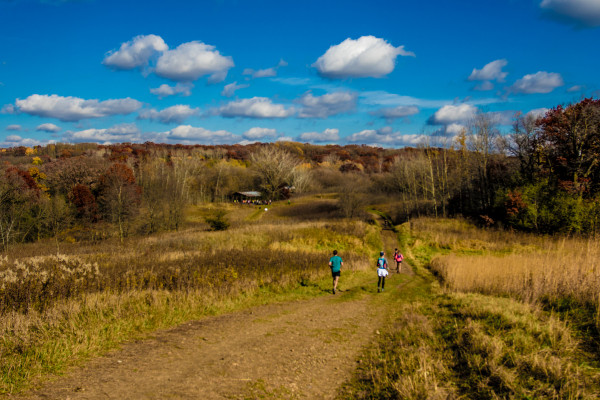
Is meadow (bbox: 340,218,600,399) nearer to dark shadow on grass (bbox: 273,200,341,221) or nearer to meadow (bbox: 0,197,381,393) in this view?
meadow (bbox: 0,197,381,393)

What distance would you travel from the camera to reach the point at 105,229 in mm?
42219

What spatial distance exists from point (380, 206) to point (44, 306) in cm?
5694

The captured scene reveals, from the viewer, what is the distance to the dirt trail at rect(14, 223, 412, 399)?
611 centimetres

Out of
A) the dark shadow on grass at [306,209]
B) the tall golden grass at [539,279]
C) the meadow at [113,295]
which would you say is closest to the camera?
the meadow at [113,295]

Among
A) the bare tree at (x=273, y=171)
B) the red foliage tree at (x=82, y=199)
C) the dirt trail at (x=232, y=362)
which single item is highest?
the bare tree at (x=273, y=171)

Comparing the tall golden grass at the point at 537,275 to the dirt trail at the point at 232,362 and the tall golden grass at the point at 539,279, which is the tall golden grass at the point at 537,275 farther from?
the dirt trail at the point at 232,362

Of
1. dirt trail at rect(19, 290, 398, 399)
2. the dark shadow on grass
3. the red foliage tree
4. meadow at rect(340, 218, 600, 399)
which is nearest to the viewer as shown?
meadow at rect(340, 218, 600, 399)

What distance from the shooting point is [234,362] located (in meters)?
7.43

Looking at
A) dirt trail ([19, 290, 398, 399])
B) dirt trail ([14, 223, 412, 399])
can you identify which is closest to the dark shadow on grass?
dirt trail ([14, 223, 412, 399])

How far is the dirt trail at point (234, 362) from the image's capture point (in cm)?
611

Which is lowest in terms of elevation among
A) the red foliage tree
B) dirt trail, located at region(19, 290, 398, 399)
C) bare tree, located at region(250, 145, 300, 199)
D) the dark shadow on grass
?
the dark shadow on grass

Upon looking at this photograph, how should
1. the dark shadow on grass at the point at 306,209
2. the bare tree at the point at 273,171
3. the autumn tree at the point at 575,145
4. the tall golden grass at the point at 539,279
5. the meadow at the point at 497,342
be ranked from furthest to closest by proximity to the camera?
the bare tree at the point at 273,171 < the dark shadow on grass at the point at 306,209 < the autumn tree at the point at 575,145 < the tall golden grass at the point at 539,279 < the meadow at the point at 497,342

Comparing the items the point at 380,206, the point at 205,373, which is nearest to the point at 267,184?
the point at 380,206

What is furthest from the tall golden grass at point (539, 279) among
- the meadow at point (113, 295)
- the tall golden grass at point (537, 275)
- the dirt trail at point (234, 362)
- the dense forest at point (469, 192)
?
the dense forest at point (469, 192)
